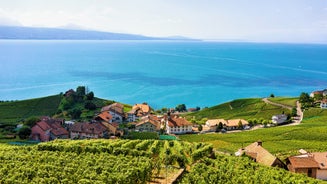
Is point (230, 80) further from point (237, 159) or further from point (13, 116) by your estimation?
point (237, 159)

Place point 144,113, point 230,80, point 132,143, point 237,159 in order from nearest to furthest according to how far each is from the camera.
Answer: point 237,159 < point 132,143 < point 144,113 < point 230,80

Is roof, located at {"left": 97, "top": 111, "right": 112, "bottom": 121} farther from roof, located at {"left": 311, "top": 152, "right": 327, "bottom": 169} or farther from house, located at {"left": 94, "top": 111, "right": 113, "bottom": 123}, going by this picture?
roof, located at {"left": 311, "top": 152, "right": 327, "bottom": 169}

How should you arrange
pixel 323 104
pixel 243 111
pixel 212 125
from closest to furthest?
pixel 212 125, pixel 323 104, pixel 243 111

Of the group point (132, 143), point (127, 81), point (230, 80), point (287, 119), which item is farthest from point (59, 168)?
point (230, 80)

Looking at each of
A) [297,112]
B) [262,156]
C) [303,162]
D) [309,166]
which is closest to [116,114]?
[262,156]

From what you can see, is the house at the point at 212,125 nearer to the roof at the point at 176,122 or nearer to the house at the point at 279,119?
the roof at the point at 176,122

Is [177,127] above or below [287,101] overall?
below

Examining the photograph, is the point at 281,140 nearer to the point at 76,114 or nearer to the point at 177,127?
the point at 177,127
